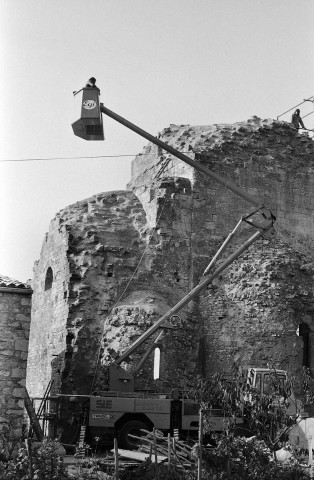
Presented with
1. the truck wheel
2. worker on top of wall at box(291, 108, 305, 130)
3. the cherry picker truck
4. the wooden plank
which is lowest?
the wooden plank

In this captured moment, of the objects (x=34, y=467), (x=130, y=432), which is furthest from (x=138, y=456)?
(x=34, y=467)

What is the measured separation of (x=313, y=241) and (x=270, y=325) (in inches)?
173

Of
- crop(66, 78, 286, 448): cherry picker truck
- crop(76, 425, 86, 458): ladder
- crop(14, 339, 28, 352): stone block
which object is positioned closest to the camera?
crop(14, 339, 28, 352): stone block

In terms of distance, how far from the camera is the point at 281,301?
73.9ft

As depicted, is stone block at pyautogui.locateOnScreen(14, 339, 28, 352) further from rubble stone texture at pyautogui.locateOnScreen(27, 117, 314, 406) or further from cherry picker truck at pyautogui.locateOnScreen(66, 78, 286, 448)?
rubble stone texture at pyautogui.locateOnScreen(27, 117, 314, 406)

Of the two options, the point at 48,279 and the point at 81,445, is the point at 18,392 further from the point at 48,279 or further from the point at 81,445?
the point at 48,279

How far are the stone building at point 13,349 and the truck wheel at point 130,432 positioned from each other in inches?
160

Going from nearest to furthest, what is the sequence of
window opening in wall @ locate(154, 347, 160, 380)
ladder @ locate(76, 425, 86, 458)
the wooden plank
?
the wooden plank
ladder @ locate(76, 425, 86, 458)
window opening in wall @ locate(154, 347, 160, 380)

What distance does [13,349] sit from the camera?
46.6 feet

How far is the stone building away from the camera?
551 inches

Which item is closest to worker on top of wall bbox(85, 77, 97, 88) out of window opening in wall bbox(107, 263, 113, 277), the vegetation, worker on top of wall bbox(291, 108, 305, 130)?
window opening in wall bbox(107, 263, 113, 277)

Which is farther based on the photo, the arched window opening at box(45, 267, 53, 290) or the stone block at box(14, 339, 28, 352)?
the arched window opening at box(45, 267, 53, 290)

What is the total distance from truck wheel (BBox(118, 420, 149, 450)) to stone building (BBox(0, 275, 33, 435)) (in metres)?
4.07

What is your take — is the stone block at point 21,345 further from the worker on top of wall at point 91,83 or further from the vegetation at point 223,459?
the worker on top of wall at point 91,83
